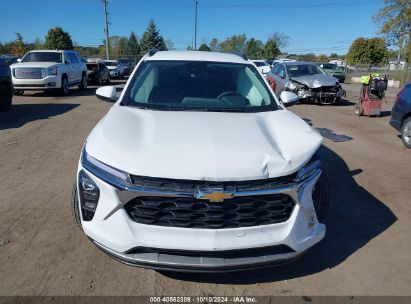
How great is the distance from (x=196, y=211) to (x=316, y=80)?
12.8 metres

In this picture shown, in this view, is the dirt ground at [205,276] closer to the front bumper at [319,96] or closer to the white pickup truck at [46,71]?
the front bumper at [319,96]

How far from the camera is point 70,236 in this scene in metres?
3.67

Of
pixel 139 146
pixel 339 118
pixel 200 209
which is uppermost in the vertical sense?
pixel 139 146

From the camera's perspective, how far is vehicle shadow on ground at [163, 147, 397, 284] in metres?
3.11

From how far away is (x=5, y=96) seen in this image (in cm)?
1128

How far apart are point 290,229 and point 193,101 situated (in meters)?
1.85

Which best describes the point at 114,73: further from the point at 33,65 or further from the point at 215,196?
the point at 215,196

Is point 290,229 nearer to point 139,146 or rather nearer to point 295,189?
point 295,189

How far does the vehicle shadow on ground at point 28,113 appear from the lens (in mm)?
9691

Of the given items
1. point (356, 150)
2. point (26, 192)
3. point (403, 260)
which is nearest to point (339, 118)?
point (356, 150)

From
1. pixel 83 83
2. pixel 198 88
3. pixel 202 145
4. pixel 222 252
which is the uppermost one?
pixel 198 88

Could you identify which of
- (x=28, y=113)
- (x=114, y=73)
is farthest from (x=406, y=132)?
(x=114, y=73)

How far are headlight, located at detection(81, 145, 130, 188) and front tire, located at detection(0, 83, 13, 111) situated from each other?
32.3 ft

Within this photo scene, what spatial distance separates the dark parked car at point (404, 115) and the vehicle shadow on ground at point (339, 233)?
9.02 ft
